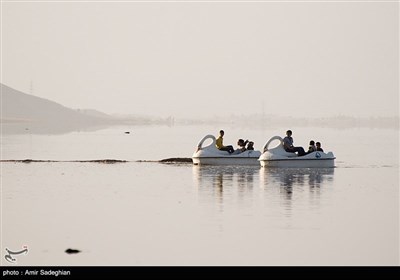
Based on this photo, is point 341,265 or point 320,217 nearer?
point 341,265

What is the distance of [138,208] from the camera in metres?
28.2

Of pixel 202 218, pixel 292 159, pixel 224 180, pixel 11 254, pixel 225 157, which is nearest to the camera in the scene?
pixel 11 254

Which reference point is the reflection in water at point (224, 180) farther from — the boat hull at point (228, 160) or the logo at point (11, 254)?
the logo at point (11, 254)

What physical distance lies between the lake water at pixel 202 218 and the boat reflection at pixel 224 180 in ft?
0.18

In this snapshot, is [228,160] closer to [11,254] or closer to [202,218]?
[202,218]

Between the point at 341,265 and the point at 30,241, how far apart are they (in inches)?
286

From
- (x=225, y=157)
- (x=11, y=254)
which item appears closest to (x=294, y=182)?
(x=225, y=157)

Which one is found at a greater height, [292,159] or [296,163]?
[292,159]

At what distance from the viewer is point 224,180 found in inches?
1465

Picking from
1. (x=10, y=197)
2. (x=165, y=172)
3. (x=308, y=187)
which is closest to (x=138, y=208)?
(x=10, y=197)

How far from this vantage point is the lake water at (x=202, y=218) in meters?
20.5

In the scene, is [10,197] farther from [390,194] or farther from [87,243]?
[390,194]

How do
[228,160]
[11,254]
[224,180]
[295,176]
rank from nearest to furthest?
[11,254], [224,180], [295,176], [228,160]
